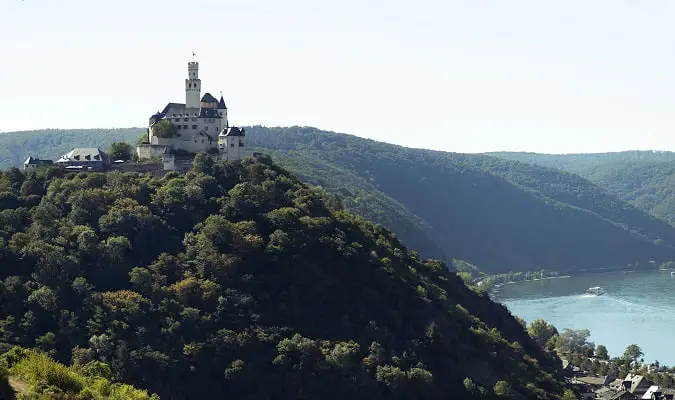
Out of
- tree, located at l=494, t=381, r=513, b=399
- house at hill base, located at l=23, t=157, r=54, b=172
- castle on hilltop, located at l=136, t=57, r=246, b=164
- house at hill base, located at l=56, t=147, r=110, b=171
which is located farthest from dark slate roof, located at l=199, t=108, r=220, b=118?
tree, located at l=494, t=381, r=513, b=399

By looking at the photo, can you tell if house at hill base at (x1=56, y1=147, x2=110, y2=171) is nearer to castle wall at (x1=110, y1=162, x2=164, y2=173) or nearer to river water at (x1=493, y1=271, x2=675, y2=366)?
castle wall at (x1=110, y1=162, x2=164, y2=173)

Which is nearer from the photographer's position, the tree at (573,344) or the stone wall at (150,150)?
the stone wall at (150,150)

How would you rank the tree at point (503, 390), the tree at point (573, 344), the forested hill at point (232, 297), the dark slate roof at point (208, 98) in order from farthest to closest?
the tree at point (573, 344), the dark slate roof at point (208, 98), the tree at point (503, 390), the forested hill at point (232, 297)

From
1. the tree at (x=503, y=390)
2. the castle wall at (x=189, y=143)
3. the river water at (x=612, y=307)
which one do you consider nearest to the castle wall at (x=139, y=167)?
the castle wall at (x=189, y=143)

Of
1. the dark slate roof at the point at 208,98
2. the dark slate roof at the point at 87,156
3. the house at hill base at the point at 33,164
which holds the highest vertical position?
the dark slate roof at the point at 208,98

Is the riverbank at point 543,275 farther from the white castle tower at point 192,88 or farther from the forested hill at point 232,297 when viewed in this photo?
the forested hill at point 232,297
